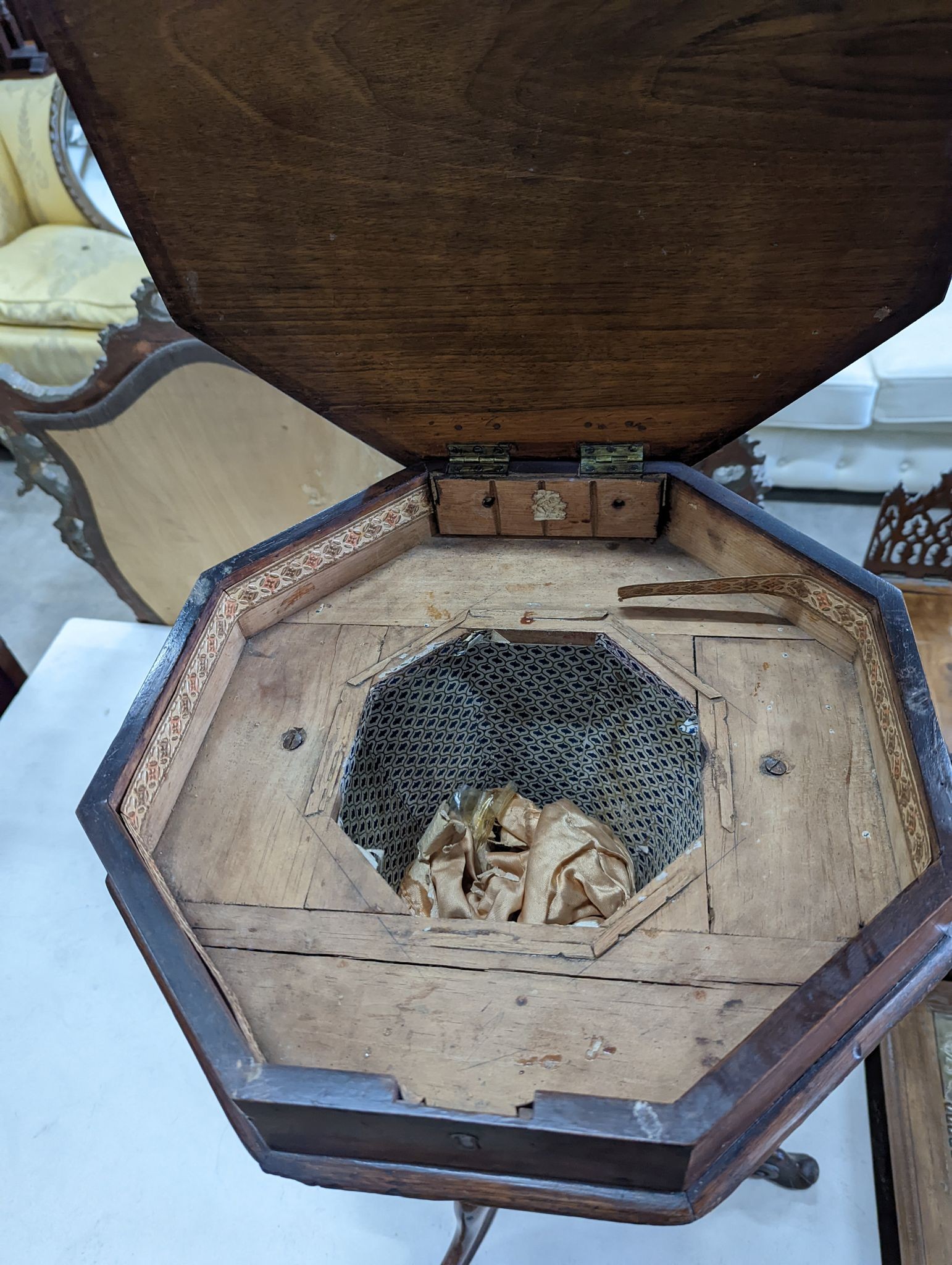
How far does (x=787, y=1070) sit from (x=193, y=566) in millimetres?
2090

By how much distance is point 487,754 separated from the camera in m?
1.45

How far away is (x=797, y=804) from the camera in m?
0.97

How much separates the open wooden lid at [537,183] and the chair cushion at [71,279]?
2139mm

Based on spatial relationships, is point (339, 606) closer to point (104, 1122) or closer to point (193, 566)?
point (104, 1122)

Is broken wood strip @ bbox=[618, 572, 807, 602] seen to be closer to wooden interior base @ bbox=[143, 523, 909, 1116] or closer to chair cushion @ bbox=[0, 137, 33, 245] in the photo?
wooden interior base @ bbox=[143, 523, 909, 1116]

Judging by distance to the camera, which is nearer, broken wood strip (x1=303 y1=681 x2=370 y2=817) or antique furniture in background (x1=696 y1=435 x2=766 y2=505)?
broken wood strip (x1=303 y1=681 x2=370 y2=817)

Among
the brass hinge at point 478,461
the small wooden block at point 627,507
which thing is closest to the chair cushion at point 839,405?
the small wooden block at point 627,507

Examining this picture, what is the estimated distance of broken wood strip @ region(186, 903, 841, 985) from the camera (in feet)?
2.82

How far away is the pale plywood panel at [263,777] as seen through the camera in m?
0.97

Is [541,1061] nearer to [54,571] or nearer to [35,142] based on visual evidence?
[54,571]

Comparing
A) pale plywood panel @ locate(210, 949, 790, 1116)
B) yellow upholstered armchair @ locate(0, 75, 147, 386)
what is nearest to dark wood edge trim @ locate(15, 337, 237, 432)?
yellow upholstered armchair @ locate(0, 75, 147, 386)

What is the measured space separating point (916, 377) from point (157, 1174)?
263 centimetres

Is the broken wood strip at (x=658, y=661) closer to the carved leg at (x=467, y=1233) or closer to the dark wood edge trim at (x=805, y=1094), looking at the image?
the dark wood edge trim at (x=805, y=1094)

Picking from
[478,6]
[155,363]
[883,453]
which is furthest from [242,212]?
[883,453]
